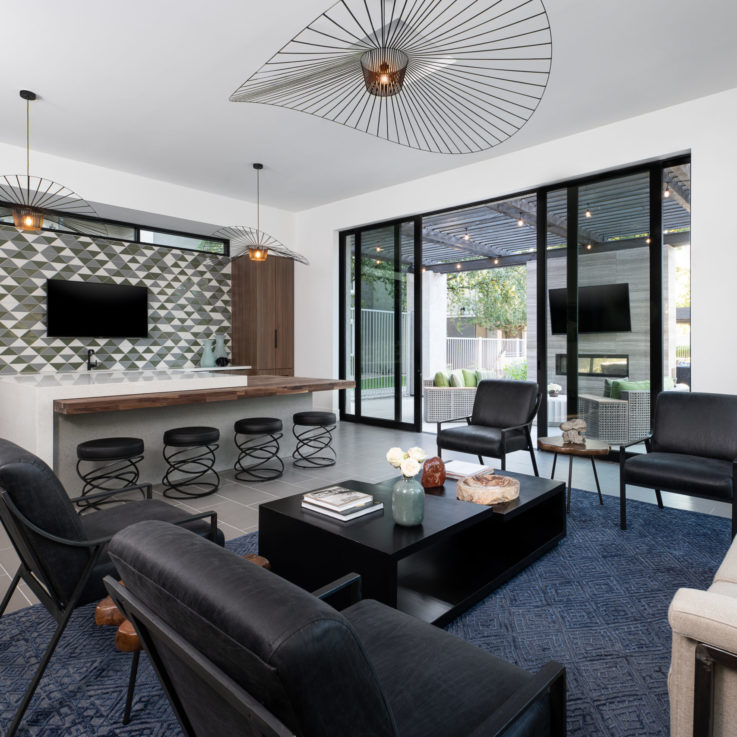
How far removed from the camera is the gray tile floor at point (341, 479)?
3.23m

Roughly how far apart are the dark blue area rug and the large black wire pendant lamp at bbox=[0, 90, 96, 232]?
130 inches

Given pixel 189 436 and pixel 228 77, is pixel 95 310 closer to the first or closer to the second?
pixel 189 436

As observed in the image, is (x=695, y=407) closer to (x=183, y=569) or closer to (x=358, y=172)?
(x=183, y=569)

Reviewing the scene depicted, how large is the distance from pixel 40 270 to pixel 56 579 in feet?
A: 18.1

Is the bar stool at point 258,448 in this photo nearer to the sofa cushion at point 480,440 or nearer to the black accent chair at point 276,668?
the sofa cushion at point 480,440

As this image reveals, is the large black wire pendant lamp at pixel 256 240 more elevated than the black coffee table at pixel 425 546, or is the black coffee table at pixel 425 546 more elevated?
the large black wire pendant lamp at pixel 256 240

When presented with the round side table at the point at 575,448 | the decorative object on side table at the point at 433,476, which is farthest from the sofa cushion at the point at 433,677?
the round side table at the point at 575,448

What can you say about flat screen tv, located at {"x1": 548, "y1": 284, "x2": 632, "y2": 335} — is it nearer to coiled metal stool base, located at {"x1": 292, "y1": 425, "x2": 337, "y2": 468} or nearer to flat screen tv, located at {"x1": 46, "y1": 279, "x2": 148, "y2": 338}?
coiled metal stool base, located at {"x1": 292, "y1": 425, "x2": 337, "y2": 468}

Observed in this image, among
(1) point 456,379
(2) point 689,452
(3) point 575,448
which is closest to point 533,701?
(3) point 575,448

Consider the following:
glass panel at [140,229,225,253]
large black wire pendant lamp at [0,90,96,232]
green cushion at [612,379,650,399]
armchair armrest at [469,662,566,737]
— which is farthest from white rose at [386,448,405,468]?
glass panel at [140,229,225,253]

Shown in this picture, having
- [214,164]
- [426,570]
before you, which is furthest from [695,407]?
[214,164]

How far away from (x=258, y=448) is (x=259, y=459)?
59cm

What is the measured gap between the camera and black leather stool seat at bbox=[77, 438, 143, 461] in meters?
3.53

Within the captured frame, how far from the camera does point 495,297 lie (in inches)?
526
